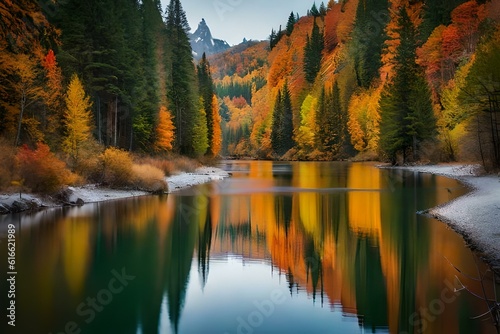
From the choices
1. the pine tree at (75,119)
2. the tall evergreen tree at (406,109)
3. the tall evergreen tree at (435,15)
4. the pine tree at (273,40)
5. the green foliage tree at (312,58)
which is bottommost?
the pine tree at (75,119)

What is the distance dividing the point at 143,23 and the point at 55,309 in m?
54.2

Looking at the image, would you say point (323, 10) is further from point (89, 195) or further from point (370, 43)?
point (89, 195)

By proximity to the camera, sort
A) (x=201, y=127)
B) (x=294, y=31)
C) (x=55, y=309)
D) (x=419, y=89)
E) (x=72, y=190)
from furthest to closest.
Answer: (x=294, y=31), (x=201, y=127), (x=419, y=89), (x=72, y=190), (x=55, y=309)

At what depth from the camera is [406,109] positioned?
2633 inches

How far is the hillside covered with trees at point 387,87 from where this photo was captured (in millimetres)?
43656

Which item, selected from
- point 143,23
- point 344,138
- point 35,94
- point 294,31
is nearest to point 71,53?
point 35,94

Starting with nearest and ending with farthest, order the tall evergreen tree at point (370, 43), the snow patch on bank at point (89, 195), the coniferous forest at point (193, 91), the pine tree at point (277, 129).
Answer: the snow patch on bank at point (89, 195)
the coniferous forest at point (193, 91)
the tall evergreen tree at point (370, 43)
the pine tree at point (277, 129)

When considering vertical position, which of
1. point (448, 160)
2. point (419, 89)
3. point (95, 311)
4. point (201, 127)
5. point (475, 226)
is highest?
point (419, 89)

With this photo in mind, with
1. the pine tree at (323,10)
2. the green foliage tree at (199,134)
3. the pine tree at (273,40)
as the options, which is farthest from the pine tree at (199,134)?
the pine tree at (273,40)

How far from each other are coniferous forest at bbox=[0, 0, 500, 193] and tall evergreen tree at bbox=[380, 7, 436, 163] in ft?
0.62

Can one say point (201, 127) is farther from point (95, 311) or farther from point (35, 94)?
point (95, 311)

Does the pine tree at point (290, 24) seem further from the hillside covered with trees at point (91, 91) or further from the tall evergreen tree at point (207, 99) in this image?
the hillside covered with trees at point (91, 91)

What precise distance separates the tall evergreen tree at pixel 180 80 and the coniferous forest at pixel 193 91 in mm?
175

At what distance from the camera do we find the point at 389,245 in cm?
1725
